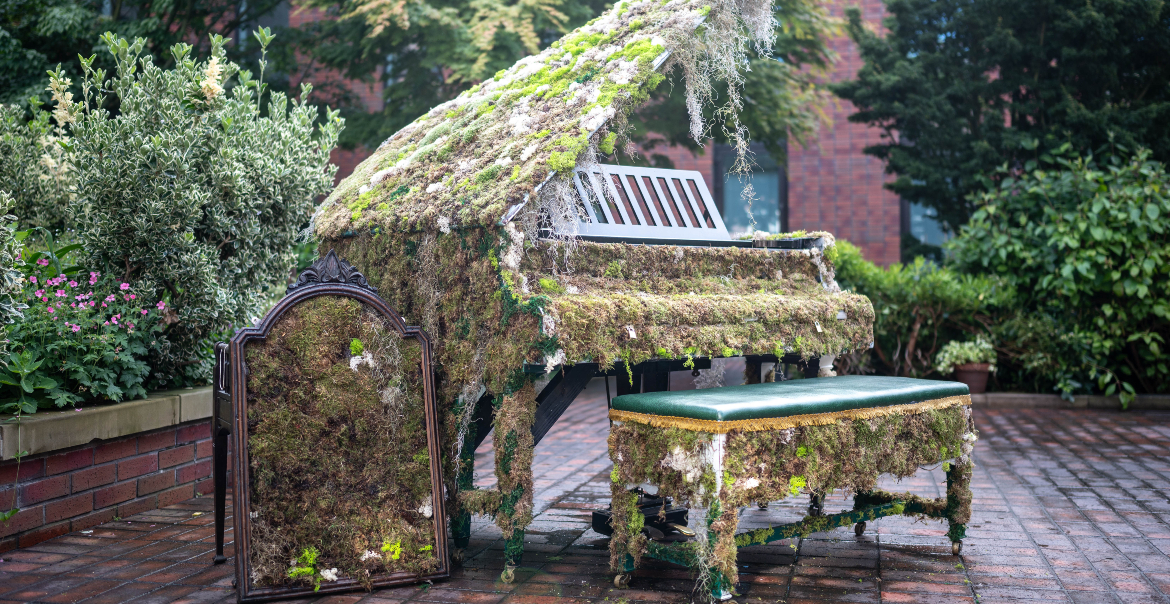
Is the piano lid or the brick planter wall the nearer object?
the piano lid

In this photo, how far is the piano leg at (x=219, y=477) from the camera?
343 centimetres

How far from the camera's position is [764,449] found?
116 inches

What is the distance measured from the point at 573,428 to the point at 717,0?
189 inches

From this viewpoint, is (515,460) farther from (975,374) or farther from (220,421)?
(975,374)

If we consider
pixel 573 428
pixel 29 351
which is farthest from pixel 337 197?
pixel 573 428

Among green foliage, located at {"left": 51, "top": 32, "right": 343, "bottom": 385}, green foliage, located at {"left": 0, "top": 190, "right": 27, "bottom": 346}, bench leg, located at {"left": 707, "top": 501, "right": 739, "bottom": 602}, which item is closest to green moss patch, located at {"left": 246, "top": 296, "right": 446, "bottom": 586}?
bench leg, located at {"left": 707, "top": 501, "right": 739, "bottom": 602}

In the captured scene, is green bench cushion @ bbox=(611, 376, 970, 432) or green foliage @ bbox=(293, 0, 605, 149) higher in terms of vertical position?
green foliage @ bbox=(293, 0, 605, 149)

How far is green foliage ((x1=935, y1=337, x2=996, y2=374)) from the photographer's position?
8.70 m

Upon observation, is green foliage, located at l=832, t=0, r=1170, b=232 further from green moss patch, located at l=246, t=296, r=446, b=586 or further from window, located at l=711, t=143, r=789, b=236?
green moss patch, located at l=246, t=296, r=446, b=586

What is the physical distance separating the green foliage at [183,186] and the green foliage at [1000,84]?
296 inches

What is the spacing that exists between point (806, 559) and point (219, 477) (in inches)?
95.8

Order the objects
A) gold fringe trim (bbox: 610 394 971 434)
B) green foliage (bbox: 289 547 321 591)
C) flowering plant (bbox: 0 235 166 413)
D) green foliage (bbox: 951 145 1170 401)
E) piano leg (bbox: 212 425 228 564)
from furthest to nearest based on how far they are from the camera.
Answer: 1. green foliage (bbox: 951 145 1170 401)
2. flowering plant (bbox: 0 235 166 413)
3. piano leg (bbox: 212 425 228 564)
4. green foliage (bbox: 289 547 321 591)
5. gold fringe trim (bbox: 610 394 971 434)

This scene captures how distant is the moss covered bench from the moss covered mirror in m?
0.78

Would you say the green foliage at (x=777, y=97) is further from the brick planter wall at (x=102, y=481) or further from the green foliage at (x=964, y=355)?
the brick planter wall at (x=102, y=481)
